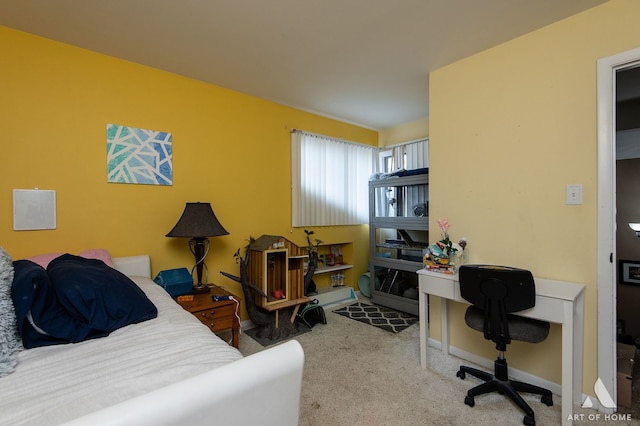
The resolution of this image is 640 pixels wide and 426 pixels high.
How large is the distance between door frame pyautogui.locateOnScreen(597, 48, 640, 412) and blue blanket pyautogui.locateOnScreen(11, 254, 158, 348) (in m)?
2.60

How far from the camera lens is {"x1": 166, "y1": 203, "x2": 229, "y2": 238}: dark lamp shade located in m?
2.33

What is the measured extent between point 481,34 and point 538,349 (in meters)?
2.27

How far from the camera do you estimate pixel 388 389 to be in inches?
78.0

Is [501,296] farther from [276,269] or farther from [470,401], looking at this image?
[276,269]

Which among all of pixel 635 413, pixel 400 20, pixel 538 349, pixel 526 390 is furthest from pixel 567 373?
pixel 400 20

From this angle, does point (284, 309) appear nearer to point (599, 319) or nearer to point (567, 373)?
point (567, 373)

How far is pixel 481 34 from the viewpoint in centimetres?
206

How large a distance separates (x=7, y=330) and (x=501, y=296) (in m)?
2.35

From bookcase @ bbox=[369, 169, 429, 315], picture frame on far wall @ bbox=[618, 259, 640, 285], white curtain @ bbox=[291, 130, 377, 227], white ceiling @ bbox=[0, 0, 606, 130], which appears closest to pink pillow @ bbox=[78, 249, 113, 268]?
white ceiling @ bbox=[0, 0, 606, 130]

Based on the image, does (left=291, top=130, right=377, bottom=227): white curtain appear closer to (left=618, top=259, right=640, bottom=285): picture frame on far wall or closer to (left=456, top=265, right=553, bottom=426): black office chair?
(left=456, top=265, right=553, bottom=426): black office chair

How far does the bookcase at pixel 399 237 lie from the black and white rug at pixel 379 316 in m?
0.10

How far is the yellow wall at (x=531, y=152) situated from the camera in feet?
5.98

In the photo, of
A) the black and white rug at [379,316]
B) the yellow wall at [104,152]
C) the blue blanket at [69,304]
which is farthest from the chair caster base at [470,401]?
the yellow wall at [104,152]

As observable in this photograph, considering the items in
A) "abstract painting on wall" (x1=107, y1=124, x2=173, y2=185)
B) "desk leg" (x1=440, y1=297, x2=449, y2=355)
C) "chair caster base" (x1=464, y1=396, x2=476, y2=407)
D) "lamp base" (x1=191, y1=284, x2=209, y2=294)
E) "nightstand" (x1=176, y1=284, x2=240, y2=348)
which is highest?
"abstract painting on wall" (x1=107, y1=124, x2=173, y2=185)
